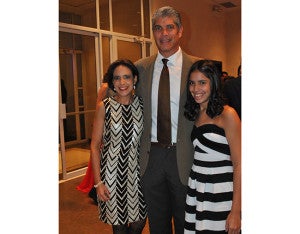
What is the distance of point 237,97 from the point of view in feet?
6.29

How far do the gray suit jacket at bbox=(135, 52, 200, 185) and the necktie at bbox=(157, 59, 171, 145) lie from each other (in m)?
0.06

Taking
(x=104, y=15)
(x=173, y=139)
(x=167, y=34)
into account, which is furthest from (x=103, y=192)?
(x=104, y=15)

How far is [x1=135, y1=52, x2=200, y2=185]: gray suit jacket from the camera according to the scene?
1.69 meters

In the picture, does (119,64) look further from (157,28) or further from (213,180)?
(213,180)

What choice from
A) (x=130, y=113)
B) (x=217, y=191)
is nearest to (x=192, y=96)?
(x=130, y=113)

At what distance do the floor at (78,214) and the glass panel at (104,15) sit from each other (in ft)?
8.81

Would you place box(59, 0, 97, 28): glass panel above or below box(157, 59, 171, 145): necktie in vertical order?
above

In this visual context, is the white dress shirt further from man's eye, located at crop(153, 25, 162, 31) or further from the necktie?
man's eye, located at crop(153, 25, 162, 31)

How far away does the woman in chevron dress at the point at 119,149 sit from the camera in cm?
172

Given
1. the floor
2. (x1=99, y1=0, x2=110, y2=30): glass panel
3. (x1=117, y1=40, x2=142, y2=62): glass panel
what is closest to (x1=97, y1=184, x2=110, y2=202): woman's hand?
the floor

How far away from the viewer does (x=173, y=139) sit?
1738mm

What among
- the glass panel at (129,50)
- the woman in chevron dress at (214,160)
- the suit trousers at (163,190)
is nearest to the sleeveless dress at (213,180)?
the woman in chevron dress at (214,160)
